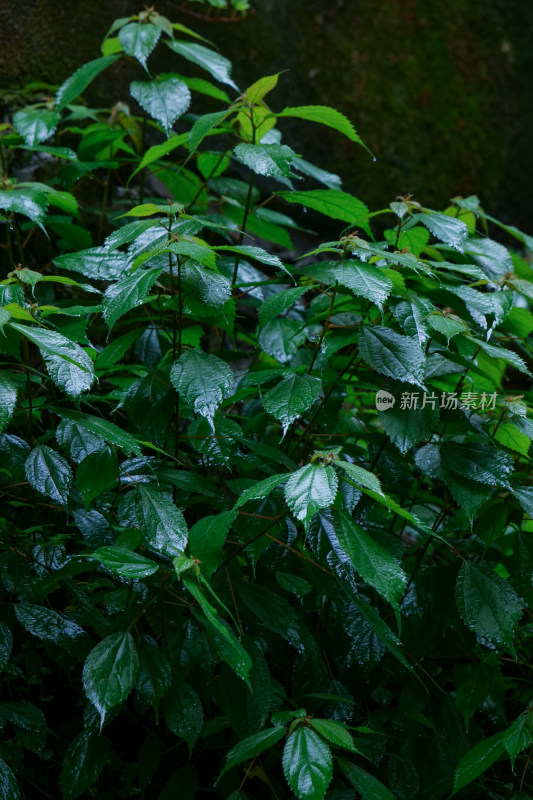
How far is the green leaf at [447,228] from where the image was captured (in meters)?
1.19

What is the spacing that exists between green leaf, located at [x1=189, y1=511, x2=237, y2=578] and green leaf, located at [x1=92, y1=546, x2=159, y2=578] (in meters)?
0.07

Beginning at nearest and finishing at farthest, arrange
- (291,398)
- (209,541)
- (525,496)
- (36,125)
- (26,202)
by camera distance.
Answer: (209,541) < (291,398) < (525,496) < (26,202) < (36,125)

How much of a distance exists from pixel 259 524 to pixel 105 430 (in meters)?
0.26

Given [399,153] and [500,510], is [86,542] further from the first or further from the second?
[399,153]

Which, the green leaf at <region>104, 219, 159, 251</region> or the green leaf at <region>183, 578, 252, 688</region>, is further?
the green leaf at <region>104, 219, 159, 251</region>

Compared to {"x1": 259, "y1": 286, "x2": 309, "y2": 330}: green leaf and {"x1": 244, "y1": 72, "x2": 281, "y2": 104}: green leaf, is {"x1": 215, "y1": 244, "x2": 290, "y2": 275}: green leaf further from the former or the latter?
{"x1": 244, "y1": 72, "x2": 281, "y2": 104}: green leaf

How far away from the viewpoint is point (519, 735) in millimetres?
983

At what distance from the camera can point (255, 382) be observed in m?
1.13

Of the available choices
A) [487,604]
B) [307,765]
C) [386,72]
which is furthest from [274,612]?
[386,72]

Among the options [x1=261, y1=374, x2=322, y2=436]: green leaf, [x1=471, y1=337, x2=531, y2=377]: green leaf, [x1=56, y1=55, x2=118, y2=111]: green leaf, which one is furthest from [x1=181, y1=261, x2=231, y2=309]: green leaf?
[x1=56, y1=55, x2=118, y2=111]: green leaf

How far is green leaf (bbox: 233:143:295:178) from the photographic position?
108 cm

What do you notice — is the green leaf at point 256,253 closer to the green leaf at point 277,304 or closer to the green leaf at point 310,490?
the green leaf at point 277,304

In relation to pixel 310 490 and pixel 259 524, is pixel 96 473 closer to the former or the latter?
pixel 259 524

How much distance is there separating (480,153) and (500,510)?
221 cm
